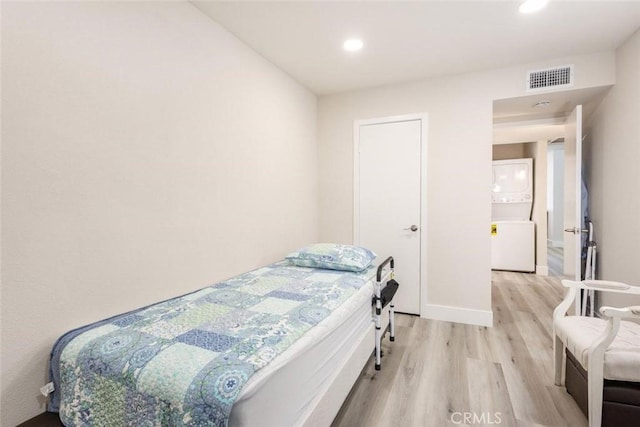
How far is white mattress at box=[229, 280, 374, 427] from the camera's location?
104cm

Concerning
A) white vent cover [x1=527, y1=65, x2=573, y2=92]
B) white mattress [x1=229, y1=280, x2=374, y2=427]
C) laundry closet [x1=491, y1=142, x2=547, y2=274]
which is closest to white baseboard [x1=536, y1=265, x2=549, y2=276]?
laundry closet [x1=491, y1=142, x2=547, y2=274]

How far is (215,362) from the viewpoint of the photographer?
1.11 m

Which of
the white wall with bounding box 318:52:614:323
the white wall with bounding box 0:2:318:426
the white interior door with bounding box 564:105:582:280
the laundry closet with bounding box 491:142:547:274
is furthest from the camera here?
the laundry closet with bounding box 491:142:547:274

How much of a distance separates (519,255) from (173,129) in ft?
19.3

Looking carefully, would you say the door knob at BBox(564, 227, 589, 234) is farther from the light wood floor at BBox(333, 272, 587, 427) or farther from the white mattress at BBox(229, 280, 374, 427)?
the white mattress at BBox(229, 280, 374, 427)

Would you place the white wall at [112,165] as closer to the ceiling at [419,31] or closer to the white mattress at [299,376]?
the ceiling at [419,31]

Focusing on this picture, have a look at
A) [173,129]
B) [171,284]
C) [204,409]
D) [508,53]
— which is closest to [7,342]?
[171,284]

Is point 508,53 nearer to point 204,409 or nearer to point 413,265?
point 413,265

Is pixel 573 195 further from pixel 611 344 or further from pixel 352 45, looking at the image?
pixel 352 45

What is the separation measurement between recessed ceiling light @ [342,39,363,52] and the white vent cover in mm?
1692

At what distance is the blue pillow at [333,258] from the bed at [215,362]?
0.54m

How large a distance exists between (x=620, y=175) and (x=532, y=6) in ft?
5.21

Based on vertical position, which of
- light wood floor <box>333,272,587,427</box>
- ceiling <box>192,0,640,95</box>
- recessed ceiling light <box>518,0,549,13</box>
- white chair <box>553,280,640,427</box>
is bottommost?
light wood floor <box>333,272,587,427</box>

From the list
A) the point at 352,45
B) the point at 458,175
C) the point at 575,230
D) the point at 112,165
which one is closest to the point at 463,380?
the point at 575,230
